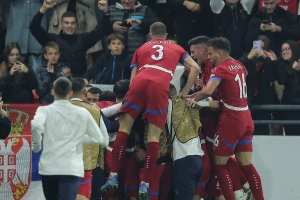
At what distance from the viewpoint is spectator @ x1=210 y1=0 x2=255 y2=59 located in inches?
667

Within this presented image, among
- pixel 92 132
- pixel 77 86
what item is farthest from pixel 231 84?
pixel 92 132

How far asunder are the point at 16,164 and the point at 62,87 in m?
2.96

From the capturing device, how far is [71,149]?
1214 cm

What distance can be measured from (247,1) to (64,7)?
306 cm

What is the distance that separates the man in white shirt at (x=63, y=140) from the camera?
12.1 metres

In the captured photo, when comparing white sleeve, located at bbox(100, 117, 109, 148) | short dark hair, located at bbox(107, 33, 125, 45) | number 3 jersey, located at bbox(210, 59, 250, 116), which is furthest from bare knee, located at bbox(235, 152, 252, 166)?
short dark hair, located at bbox(107, 33, 125, 45)

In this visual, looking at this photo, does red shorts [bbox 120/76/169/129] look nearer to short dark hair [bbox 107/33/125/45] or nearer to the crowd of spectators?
the crowd of spectators

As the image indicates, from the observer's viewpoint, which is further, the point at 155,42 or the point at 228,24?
the point at 228,24

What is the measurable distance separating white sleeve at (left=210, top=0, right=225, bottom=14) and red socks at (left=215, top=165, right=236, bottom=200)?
3769 mm

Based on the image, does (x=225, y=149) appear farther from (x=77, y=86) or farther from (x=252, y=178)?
(x=77, y=86)

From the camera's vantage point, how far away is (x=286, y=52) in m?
16.5

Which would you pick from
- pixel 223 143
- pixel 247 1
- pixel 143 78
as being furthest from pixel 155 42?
pixel 247 1

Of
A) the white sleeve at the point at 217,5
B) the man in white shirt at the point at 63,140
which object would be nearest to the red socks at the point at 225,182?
the man in white shirt at the point at 63,140

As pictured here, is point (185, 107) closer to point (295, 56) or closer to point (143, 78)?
point (143, 78)
